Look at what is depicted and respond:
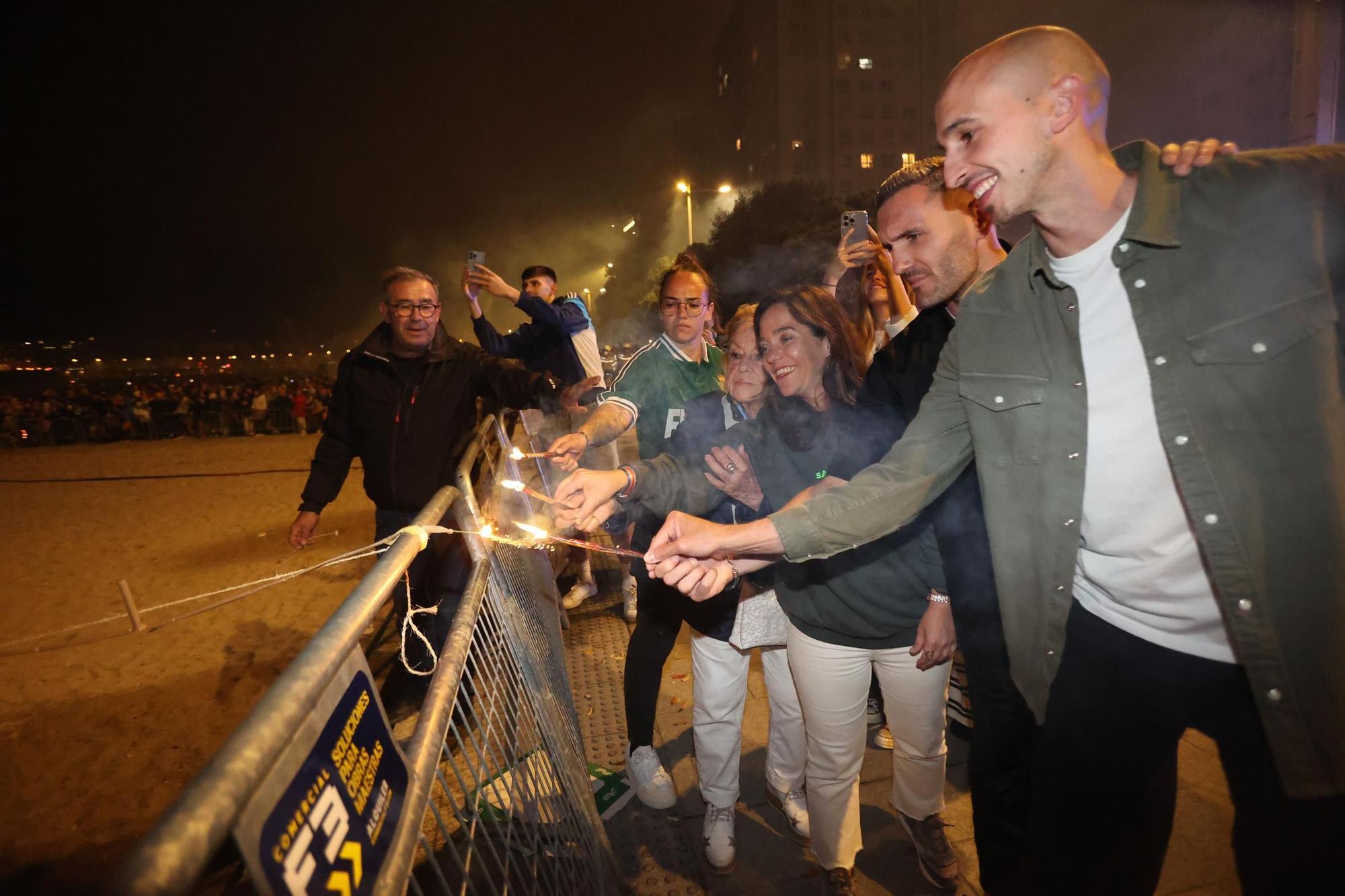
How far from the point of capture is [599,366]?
6.01m

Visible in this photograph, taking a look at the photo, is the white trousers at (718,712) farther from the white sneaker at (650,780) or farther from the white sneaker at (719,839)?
the white sneaker at (650,780)

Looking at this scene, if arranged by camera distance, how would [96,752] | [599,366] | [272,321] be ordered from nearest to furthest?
[96,752]
[599,366]
[272,321]

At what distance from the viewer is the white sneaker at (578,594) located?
5.69m

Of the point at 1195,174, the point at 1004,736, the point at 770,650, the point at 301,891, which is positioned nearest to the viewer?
the point at 301,891

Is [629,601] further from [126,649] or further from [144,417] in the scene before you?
[144,417]

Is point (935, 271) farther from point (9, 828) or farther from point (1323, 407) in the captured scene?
point (9, 828)

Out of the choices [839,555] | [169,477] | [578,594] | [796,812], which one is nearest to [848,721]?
[839,555]

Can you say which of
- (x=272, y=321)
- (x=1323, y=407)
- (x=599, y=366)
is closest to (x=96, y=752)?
(x=599, y=366)

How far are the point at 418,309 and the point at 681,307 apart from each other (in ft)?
5.96

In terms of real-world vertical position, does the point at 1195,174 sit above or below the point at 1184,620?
above

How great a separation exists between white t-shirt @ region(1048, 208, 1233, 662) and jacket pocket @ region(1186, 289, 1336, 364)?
0.14 m

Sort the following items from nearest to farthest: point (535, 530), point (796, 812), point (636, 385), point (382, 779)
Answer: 1. point (382, 779)
2. point (535, 530)
3. point (796, 812)
4. point (636, 385)

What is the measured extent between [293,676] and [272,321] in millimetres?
100320

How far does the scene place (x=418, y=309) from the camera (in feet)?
13.8
